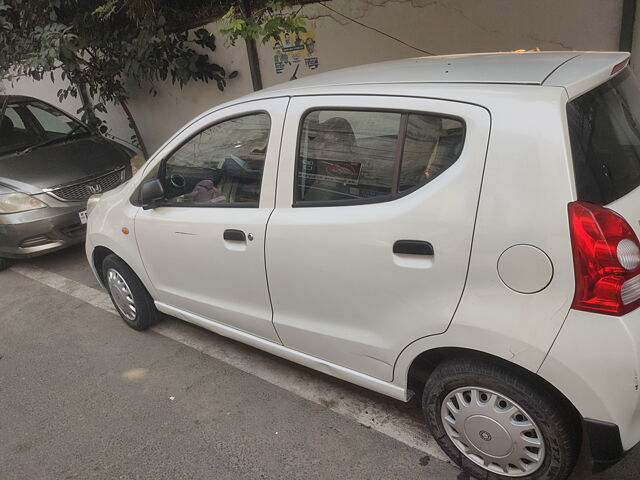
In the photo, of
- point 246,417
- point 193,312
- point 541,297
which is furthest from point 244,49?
point 541,297

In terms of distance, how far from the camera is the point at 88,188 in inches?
203

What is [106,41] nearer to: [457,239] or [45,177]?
[45,177]

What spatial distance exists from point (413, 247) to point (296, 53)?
4.61 m

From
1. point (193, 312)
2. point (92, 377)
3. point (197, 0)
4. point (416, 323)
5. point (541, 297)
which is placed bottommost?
point (92, 377)

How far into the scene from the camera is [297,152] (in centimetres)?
236

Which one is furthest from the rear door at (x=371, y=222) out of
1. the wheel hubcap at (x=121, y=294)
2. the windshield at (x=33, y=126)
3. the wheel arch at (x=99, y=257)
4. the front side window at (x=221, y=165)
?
the windshield at (x=33, y=126)

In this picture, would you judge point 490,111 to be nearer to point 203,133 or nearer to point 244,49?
point 203,133

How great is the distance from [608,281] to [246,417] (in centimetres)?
193

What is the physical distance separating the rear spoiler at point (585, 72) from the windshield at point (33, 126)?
17.9ft

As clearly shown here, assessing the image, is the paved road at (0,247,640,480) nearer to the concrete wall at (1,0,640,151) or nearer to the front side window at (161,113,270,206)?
the front side window at (161,113,270,206)

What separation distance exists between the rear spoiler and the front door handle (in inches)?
58.2

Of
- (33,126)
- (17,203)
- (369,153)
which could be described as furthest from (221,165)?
(33,126)

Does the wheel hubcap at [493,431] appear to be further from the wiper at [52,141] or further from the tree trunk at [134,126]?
the tree trunk at [134,126]

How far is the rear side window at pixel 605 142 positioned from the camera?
1.66 meters
